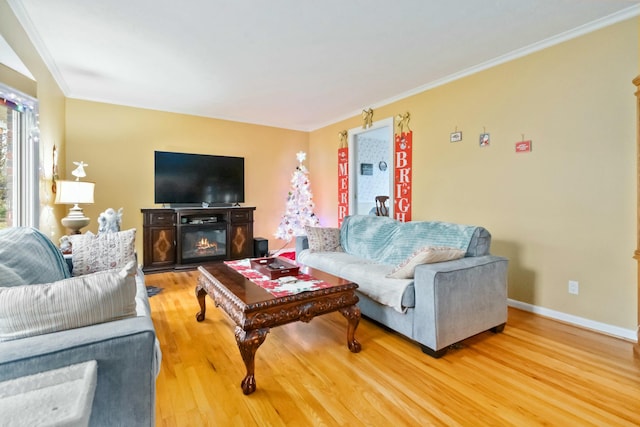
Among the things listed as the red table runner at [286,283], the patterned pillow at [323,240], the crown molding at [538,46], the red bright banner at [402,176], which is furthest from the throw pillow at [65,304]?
the crown molding at [538,46]

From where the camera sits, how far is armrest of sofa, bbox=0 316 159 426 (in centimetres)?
92

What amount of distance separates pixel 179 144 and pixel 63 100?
147 cm

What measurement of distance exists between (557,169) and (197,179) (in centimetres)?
460

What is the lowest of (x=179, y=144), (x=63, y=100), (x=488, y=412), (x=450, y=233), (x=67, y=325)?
(x=488, y=412)

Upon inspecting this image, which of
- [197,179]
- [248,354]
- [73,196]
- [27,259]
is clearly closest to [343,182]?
[197,179]

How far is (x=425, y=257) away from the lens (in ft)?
7.10

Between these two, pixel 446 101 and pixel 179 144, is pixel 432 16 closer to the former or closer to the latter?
pixel 446 101

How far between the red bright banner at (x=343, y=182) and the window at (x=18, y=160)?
12.6ft

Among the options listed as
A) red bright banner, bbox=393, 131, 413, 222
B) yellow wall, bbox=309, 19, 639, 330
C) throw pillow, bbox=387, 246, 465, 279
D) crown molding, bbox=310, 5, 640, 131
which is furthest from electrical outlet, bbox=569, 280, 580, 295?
crown molding, bbox=310, 5, 640, 131

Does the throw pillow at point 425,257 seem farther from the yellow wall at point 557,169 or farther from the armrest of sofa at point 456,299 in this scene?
the yellow wall at point 557,169

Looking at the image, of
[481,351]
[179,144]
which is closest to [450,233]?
[481,351]

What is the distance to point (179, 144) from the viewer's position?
4844 millimetres

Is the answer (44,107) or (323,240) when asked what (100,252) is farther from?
(323,240)

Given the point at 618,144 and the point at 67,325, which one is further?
the point at 618,144
